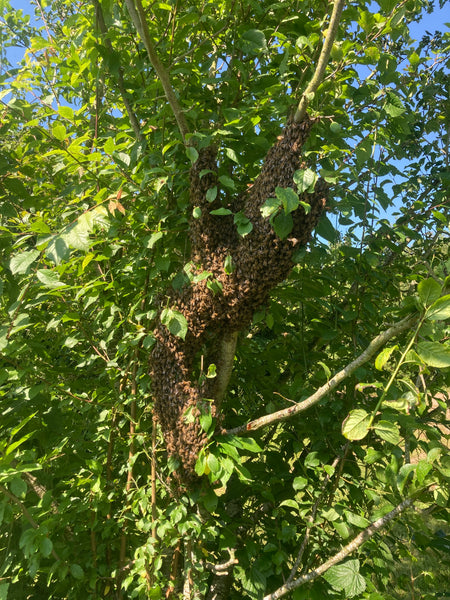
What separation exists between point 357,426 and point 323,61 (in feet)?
3.68

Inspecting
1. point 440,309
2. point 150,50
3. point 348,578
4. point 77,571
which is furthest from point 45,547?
point 150,50

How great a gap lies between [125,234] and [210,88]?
2.68 feet

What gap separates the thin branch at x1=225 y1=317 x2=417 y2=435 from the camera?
45.5 inches

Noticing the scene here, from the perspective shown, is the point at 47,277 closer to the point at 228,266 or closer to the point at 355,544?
the point at 228,266

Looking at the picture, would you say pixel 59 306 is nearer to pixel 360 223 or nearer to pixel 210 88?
pixel 210 88

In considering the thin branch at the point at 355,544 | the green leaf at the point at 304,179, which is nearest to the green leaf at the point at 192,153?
→ the green leaf at the point at 304,179

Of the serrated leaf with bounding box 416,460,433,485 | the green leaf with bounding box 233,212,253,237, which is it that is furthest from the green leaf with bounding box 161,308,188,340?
the serrated leaf with bounding box 416,460,433,485

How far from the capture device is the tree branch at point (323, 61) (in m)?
1.22

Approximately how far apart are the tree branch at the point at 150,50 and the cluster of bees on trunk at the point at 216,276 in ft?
0.53

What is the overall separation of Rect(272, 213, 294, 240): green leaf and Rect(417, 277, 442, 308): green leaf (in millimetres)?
490

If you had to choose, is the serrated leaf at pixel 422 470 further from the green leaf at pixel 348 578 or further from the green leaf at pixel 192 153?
the green leaf at pixel 192 153

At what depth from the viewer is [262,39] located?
1.48 m

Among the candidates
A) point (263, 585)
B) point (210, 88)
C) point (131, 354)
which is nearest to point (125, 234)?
point (131, 354)

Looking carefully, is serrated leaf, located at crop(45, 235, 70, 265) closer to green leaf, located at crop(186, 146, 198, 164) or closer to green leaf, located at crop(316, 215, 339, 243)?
green leaf, located at crop(186, 146, 198, 164)
